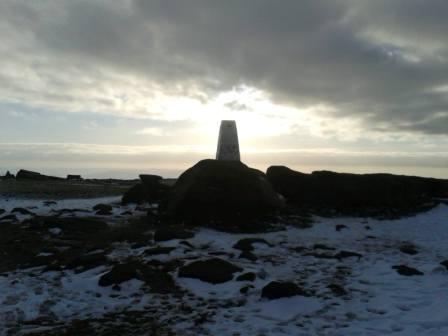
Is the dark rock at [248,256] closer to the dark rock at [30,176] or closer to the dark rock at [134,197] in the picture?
the dark rock at [134,197]

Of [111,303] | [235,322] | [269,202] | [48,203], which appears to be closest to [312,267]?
[235,322]

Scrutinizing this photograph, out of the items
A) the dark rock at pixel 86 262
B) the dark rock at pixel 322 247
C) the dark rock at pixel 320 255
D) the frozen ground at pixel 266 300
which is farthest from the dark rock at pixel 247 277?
the dark rock at pixel 322 247

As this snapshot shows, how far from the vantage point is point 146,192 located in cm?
2492

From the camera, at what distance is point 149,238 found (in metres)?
14.3

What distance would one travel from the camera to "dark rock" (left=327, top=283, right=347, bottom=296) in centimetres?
876

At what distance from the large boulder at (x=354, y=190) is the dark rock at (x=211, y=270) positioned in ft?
41.5

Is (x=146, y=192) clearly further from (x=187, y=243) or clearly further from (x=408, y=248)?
(x=408, y=248)

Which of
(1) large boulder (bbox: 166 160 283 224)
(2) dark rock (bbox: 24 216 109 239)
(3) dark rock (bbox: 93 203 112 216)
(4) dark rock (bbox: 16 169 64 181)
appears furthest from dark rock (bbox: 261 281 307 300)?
(4) dark rock (bbox: 16 169 64 181)

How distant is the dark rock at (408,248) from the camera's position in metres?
12.9

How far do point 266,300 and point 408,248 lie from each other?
7.31 m

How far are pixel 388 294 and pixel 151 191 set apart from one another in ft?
60.5

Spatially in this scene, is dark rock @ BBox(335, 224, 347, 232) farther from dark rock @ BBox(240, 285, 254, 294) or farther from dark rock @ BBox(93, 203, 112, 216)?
dark rock @ BBox(93, 203, 112, 216)

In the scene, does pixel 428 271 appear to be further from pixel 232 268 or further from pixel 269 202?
pixel 269 202

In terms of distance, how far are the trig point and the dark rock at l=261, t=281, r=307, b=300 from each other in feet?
56.2
